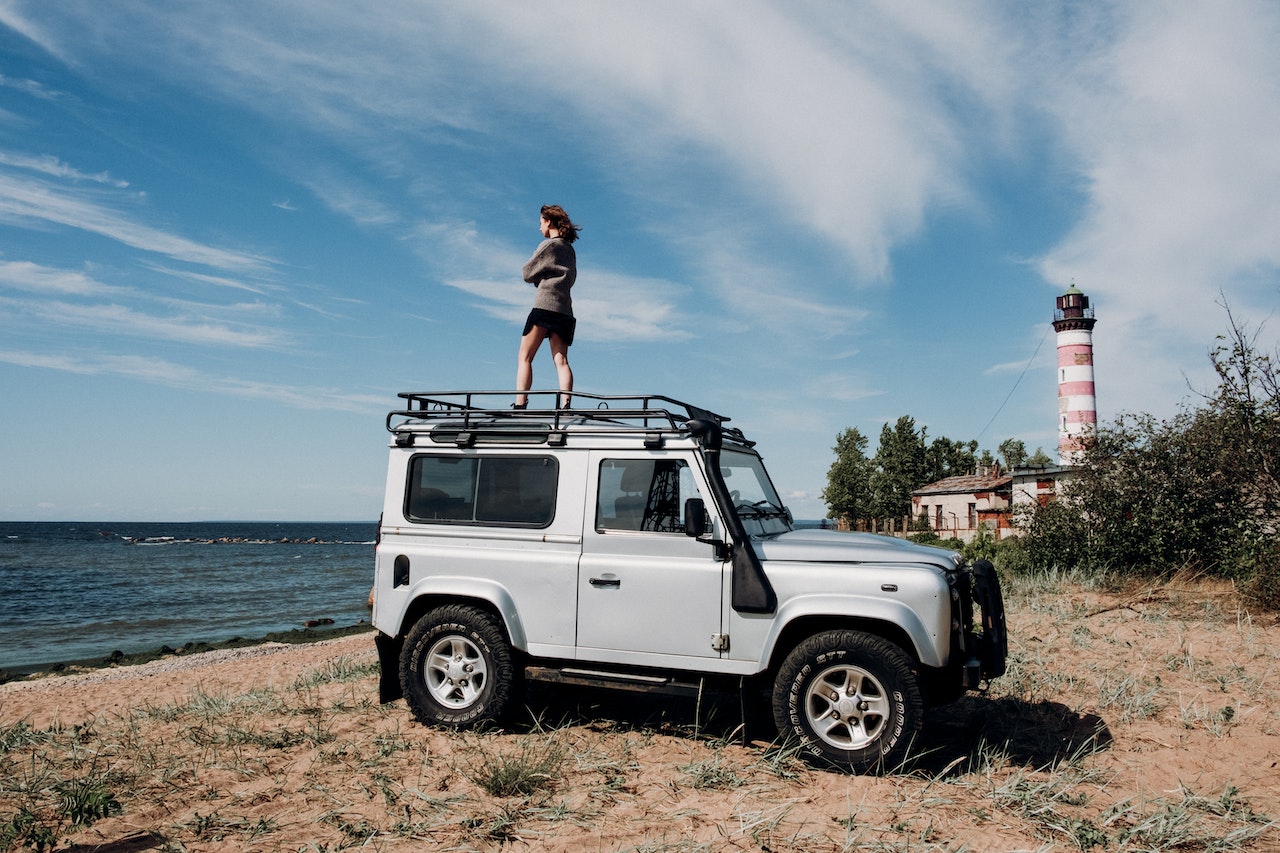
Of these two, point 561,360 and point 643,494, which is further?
point 561,360

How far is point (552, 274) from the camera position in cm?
779

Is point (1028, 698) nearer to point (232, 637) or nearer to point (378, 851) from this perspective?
point (378, 851)

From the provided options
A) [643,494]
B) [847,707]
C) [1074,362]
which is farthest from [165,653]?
[1074,362]

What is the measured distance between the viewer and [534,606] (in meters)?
6.21

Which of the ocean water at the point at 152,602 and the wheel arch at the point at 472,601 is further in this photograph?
the ocean water at the point at 152,602

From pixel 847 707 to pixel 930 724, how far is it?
1.98 metres

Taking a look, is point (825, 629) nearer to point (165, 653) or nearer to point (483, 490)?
point (483, 490)

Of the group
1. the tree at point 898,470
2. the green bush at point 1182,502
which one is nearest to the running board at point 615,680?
the green bush at point 1182,502

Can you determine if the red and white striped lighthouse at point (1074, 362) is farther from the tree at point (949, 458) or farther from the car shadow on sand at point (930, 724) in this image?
the car shadow on sand at point (930, 724)

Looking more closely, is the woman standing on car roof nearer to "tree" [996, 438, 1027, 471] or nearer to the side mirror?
the side mirror

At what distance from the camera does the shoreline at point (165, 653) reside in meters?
19.2

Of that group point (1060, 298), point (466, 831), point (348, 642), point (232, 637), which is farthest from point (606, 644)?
point (1060, 298)

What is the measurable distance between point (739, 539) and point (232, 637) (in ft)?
77.8

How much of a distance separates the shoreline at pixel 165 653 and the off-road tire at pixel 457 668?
17.1 meters
